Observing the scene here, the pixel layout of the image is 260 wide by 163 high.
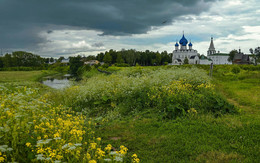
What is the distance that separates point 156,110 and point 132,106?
1146 mm

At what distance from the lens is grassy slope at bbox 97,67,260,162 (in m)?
3.80

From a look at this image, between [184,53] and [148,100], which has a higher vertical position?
[184,53]

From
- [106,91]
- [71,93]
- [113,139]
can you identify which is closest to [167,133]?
[113,139]

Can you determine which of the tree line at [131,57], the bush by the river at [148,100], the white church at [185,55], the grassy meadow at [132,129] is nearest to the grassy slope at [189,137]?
the grassy meadow at [132,129]

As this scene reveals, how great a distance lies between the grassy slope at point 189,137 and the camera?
380cm

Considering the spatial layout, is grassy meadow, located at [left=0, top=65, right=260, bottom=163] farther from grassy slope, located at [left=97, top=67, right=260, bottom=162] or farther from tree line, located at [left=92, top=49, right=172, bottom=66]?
tree line, located at [left=92, top=49, right=172, bottom=66]

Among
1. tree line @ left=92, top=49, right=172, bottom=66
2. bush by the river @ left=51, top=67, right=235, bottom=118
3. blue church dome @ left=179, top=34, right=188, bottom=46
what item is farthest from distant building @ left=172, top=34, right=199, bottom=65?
bush by the river @ left=51, top=67, right=235, bottom=118

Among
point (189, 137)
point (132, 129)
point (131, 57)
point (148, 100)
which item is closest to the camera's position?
point (189, 137)

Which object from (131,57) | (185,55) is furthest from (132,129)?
(185,55)

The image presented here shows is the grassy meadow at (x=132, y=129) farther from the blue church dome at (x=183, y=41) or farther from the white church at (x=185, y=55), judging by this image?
the blue church dome at (x=183, y=41)

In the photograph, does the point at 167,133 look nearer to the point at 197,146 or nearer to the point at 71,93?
the point at 197,146

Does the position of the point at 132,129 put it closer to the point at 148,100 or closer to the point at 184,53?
the point at 148,100

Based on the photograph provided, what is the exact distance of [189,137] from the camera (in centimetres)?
457

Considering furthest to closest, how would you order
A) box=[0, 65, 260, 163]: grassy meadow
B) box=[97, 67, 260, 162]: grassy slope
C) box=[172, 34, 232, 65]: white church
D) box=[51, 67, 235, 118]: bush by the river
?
box=[172, 34, 232, 65]: white church
box=[51, 67, 235, 118]: bush by the river
box=[97, 67, 260, 162]: grassy slope
box=[0, 65, 260, 163]: grassy meadow
